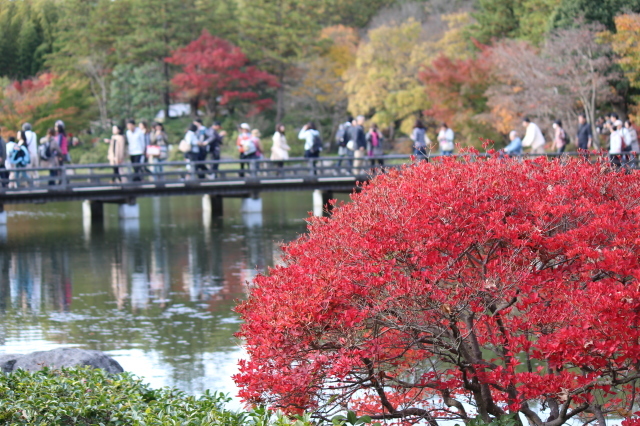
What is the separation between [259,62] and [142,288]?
31641 mm

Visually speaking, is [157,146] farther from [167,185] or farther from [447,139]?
[447,139]

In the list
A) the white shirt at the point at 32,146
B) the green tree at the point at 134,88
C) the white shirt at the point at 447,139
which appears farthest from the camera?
the green tree at the point at 134,88

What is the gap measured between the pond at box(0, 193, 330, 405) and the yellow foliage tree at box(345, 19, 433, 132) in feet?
50.5

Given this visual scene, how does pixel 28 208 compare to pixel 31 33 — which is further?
pixel 31 33

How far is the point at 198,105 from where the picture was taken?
4506cm

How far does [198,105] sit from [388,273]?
3995 cm

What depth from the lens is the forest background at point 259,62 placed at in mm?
36781

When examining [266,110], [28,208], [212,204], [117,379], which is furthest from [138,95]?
[117,379]

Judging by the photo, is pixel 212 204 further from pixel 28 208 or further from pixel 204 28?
pixel 204 28

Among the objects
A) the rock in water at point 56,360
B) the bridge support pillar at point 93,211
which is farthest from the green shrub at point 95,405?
the bridge support pillar at point 93,211

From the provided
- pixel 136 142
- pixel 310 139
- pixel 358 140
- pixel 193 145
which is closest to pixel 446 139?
pixel 358 140

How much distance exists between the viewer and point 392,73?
1580 inches

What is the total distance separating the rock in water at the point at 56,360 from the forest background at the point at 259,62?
26.4 m

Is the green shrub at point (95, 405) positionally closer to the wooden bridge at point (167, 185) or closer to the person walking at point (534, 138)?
the wooden bridge at point (167, 185)
